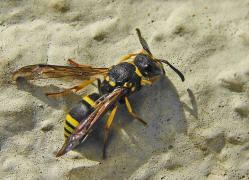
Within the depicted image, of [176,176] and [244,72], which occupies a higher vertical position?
[244,72]

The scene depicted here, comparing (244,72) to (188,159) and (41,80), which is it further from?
(41,80)

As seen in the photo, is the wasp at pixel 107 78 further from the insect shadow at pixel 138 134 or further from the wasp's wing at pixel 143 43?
the insect shadow at pixel 138 134

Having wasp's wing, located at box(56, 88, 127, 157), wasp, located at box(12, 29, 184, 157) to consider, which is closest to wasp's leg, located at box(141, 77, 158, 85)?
wasp, located at box(12, 29, 184, 157)

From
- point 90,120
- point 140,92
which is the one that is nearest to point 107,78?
point 140,92

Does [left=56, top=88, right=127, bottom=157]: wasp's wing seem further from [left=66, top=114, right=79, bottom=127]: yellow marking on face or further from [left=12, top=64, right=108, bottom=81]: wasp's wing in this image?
[left=12, top=64, right=108, bottom=81]: wasp's wing

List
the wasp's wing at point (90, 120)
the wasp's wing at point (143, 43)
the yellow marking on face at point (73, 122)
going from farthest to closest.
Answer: the wasp's wing at point (143, 43) < the yellow marking on face at point (73, 122) < the wasp's wing at point (90, 120)

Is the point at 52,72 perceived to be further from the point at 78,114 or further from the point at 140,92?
the point at 140,92

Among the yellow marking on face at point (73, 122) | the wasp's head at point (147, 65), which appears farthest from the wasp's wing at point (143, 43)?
the yellow marking on face at point (73, 122)

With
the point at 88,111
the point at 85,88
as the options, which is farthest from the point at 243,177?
the point at 85,88
